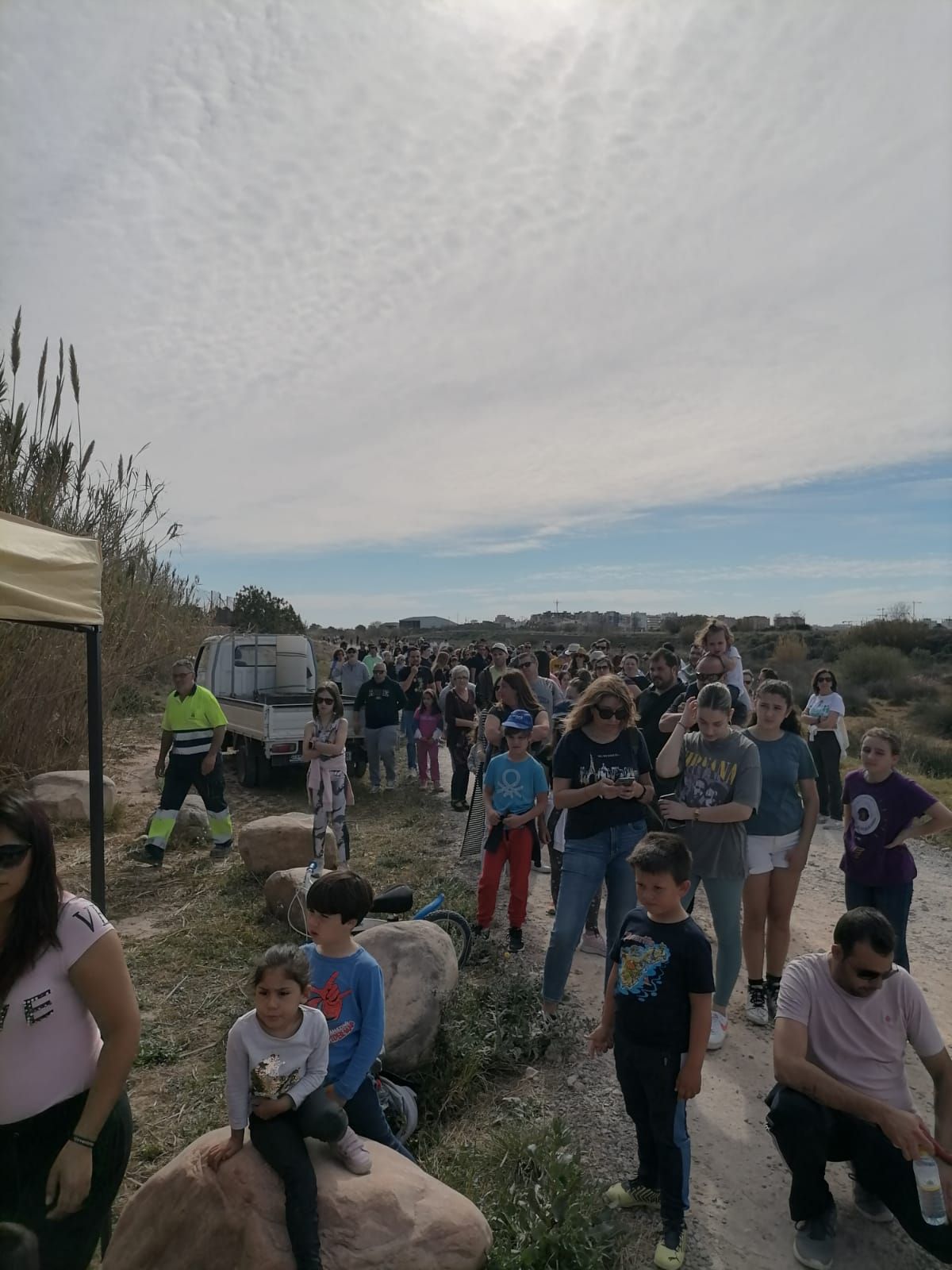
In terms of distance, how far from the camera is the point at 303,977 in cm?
236

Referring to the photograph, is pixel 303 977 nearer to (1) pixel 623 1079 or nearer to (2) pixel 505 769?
(1) pixel 623 1079

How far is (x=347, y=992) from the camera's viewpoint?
2.74 meters

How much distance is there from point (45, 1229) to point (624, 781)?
115 inches

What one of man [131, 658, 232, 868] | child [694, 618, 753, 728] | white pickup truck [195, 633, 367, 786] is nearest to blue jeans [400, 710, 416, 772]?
white pickup truck [195, 633, 367, 786]

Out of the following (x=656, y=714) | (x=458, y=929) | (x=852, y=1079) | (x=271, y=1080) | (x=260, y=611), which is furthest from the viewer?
(x=260, y=611)

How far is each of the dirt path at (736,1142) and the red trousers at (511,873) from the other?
341 mm

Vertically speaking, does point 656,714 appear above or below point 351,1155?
above

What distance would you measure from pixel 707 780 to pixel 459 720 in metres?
5.34

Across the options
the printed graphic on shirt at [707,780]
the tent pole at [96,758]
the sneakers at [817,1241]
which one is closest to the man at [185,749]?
the tent pole at [96,758]

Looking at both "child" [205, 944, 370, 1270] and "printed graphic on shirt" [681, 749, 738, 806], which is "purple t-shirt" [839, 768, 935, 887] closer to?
"printed graphic on shirt" [681, 749, 738, 806]

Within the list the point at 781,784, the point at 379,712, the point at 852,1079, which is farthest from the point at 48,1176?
the point at 379,712

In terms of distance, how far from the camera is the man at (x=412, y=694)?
1170 cm

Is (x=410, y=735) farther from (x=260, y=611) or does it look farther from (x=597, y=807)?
(x=260, y=611)

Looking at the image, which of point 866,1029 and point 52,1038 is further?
point 866,1029
